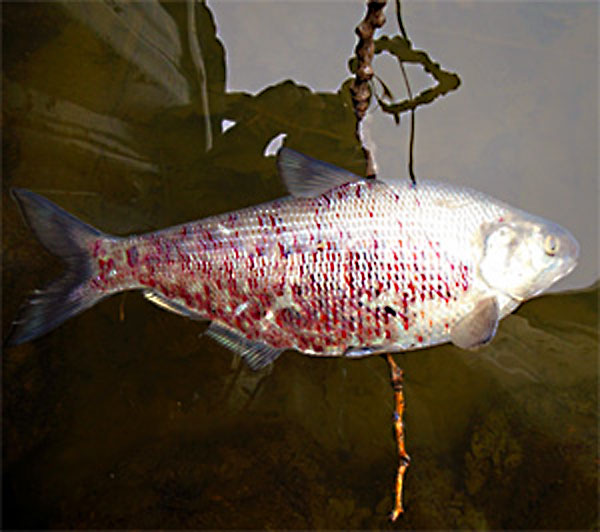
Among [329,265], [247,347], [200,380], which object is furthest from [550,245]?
[200,380]

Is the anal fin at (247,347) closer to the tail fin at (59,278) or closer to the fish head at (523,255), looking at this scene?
the tail fin at (59,278)

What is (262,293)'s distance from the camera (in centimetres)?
78

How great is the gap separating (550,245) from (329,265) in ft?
1.41

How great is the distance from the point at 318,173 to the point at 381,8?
0.30 m

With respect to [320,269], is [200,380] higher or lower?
A: lower

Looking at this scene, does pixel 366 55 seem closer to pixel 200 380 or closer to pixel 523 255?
pixel 523 255

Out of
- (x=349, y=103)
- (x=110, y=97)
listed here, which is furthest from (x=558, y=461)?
(x=110, y=97)

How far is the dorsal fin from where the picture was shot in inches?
30.5

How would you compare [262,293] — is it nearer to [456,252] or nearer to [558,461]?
[456,252]

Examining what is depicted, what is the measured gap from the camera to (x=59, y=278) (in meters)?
0.83

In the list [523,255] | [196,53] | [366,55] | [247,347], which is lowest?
[247,347]

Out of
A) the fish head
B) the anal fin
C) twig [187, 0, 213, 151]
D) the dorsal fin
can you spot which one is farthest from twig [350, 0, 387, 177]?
twig [187, 0, 213, 151]

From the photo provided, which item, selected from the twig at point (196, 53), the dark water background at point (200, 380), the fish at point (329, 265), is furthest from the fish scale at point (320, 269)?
the twig at point (196, 53)

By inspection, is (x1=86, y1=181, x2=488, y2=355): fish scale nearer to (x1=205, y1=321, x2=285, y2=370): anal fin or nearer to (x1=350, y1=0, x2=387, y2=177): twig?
(x1=205, y1=321, x2=285, y2=370): anal fin
